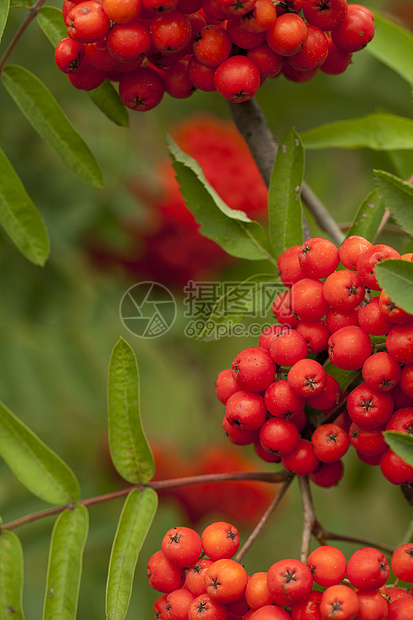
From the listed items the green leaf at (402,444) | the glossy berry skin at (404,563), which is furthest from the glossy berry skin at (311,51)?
the glossy berry skin at (404,563)

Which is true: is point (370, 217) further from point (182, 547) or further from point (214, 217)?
point (182, 547)

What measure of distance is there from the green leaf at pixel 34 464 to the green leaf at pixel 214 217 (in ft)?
2.29

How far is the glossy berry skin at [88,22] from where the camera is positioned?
4.37 ft

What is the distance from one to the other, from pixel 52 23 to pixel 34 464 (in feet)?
3.75

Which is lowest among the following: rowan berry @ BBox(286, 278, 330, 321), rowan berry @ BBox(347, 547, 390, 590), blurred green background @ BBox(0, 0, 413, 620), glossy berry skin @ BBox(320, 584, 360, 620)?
blurred green background @ BBox(0, 0, 413, 620)

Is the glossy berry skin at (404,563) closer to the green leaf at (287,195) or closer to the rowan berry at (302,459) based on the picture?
the rowan berry at (302,459)

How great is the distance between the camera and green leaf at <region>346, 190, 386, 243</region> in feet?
5.41

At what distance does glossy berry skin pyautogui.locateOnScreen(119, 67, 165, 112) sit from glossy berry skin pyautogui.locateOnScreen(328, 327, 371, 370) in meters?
0.71

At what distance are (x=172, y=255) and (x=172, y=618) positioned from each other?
2.01 m

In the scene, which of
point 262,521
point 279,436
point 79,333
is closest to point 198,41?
point 279,436

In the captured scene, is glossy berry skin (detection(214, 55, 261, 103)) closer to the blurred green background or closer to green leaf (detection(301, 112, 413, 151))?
green leaf (detection(301, 112, 413, 151))

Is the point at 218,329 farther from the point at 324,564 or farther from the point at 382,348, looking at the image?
the point at 324,564

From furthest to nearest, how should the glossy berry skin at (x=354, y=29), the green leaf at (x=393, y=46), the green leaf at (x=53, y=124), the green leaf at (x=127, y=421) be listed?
the green leaf at (x=393, y=46) < the green leaf at (x=53, y=124) < the green leaf at (x=127, y=421) < the glossy berry skin at (x=354, y=29)

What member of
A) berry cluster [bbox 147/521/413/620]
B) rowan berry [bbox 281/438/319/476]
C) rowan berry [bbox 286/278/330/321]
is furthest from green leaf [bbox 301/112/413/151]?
berry cluster [bbox 147/521/413/620]
